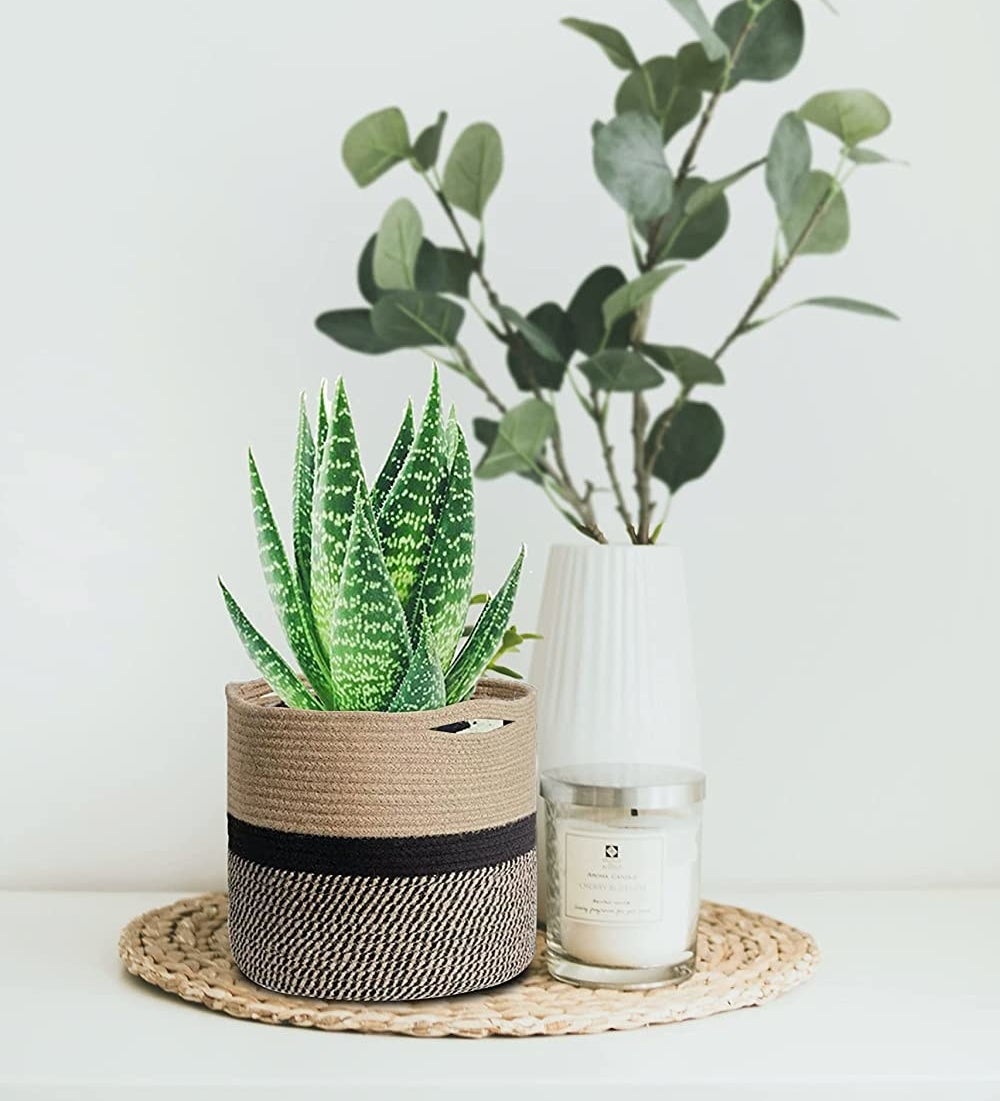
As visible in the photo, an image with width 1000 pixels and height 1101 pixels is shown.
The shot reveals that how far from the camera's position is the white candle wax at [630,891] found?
0.75 metres

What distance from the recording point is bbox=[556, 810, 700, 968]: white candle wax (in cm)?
75

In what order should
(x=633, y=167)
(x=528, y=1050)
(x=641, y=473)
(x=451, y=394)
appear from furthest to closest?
(x=451, y=394)
(x=641, y=473)
(x=633, y=167)
(x=528, y=1050)

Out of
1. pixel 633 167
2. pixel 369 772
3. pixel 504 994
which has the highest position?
pixel 633 167

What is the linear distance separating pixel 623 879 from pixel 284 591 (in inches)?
9.3

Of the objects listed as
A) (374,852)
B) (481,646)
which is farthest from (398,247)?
(374,852)

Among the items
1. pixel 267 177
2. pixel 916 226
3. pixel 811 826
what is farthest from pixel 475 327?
pixel 811 826

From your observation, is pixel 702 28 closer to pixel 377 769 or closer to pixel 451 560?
pixel 451 560

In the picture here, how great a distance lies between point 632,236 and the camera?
0.87 metres

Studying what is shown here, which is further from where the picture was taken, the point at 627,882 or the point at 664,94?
the point at 664,94

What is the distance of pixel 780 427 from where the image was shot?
1.04 m

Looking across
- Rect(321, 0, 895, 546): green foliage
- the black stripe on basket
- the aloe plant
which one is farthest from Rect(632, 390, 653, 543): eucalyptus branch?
the black stripe on basket

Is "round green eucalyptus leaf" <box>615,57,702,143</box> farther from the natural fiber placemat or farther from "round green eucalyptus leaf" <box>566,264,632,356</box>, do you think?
the natural fiber placemat

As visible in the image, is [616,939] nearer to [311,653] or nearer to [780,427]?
[311,653]

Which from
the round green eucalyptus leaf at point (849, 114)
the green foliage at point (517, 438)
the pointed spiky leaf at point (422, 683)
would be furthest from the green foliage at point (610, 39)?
the pointed spiky leaf at point (422, 683)
